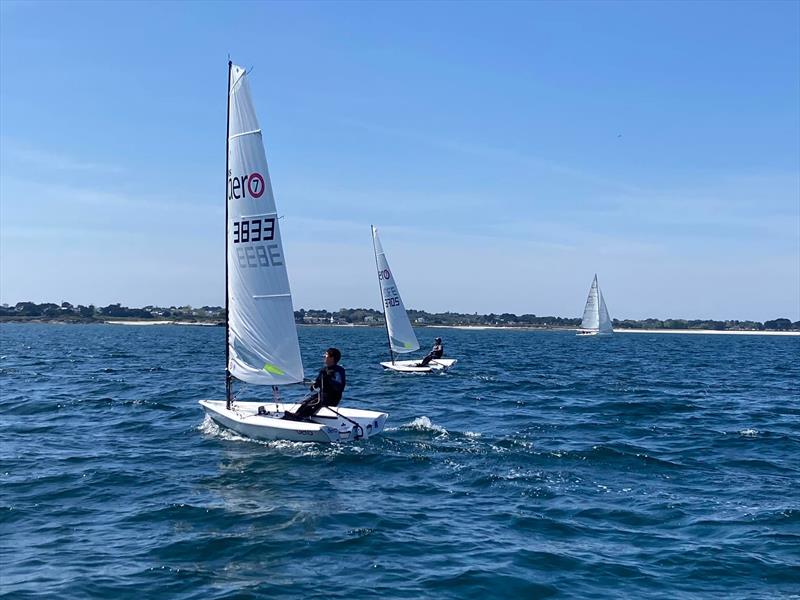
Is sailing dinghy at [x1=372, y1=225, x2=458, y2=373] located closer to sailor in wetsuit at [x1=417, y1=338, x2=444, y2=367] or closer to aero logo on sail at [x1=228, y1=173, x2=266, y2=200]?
sailor in wetsuit at [x1=417, y1=338, x2=444, y2=367]

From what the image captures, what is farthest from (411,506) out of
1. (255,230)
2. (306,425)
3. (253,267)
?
(255,230)

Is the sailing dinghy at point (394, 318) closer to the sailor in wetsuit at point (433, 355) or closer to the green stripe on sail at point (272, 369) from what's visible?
the sailor in wetsuit at point (433, 355)

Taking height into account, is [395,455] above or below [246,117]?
below

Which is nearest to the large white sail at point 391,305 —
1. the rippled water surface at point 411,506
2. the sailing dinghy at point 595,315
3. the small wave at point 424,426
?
the rippled water surface at point 411,506

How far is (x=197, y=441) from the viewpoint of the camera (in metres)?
19.3

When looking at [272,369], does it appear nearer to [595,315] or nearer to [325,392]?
[325,392]

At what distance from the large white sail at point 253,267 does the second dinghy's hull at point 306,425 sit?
4.62 ft

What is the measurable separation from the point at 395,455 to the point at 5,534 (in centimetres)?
851

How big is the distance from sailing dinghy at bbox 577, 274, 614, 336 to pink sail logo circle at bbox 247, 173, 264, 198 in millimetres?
111133

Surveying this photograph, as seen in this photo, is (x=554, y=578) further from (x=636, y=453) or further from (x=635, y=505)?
(x=636, y=453)

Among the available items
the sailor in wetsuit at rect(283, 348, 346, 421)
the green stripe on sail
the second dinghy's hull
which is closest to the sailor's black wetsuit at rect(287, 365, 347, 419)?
the sailor in wetsuit at rect(283, 348, 346, 421)

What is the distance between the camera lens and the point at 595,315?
130 metres

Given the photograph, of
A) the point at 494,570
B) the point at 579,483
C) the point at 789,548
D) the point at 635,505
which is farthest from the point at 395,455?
the point at 789,548

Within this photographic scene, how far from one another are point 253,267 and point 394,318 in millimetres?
24484
